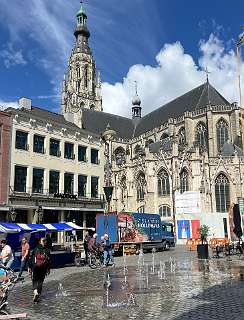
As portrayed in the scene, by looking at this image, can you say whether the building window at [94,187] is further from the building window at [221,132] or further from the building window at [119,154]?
the building window at [221,132]

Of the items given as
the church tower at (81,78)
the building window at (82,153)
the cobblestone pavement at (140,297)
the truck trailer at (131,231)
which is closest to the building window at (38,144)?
the building window at (82,153)

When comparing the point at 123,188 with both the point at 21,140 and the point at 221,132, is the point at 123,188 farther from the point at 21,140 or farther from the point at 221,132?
the point at 21,140

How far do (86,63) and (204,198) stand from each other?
161 feet

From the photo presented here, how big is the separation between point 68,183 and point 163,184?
17.8m

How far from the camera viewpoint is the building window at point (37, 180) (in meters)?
29.4

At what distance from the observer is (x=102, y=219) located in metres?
27.1

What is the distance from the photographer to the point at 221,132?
171 feet

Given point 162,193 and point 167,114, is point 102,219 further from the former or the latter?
point 167,114

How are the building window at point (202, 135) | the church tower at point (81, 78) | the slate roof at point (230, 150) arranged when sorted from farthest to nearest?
the church tower at point (81, 78) < the building window at point (202, 135) < the slate roof at point (230, 150)

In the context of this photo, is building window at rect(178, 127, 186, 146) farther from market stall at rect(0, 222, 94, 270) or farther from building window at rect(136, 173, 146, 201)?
market stall at rect(0, 222, 94, 270)

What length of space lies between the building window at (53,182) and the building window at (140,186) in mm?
19584

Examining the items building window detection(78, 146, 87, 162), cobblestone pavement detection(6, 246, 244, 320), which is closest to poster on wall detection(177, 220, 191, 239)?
building window detection(78, 146, 87, 162)

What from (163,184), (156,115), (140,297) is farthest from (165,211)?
(140,297)

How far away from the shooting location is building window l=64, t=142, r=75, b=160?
1279 inches
